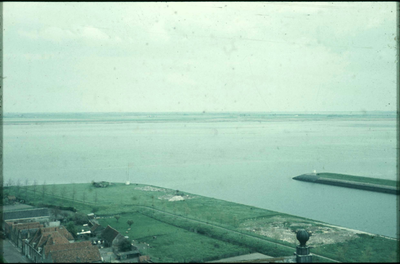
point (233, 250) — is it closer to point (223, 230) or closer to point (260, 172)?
point (223, 230)

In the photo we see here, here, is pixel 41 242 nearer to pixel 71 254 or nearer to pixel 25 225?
pixel 71 254

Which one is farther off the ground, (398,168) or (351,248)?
(398,168)

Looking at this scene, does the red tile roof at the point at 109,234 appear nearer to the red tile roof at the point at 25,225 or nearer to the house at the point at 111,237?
the house at the point at 111,237

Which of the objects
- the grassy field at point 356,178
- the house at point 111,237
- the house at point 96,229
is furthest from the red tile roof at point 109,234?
the grassy field at point 356,178

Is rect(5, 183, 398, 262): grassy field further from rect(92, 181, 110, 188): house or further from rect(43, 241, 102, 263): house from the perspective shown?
rect(43, 241, 102, 263): house

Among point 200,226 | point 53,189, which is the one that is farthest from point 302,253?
point 53,189

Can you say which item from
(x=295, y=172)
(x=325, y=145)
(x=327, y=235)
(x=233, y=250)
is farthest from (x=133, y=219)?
(x=325, y=145)
